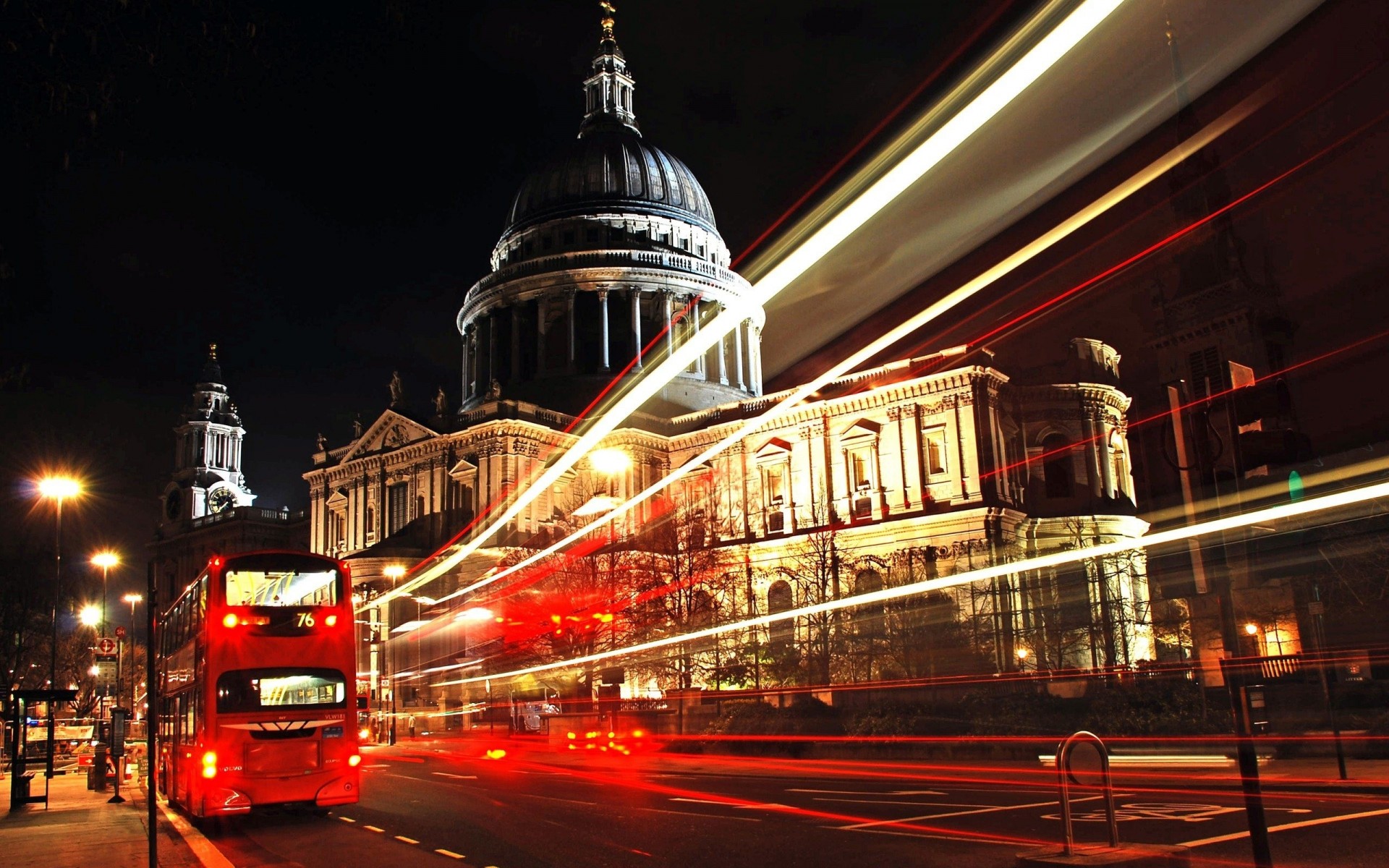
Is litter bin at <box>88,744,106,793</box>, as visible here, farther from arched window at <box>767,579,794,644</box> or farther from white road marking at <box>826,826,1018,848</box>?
arched window at <box>767,579,794,644</box>

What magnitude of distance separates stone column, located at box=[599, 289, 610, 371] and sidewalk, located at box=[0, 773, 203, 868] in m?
62.1

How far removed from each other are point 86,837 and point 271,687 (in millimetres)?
3456

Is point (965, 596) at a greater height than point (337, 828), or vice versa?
point (965, 596)

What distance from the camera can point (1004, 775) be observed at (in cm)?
2269

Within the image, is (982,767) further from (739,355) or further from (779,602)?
(739,355)

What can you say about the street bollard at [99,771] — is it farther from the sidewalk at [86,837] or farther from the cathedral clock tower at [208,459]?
the cathedral clock tower at [208,459]

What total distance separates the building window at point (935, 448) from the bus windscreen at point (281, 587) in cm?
4730

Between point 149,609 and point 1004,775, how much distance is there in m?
16.1

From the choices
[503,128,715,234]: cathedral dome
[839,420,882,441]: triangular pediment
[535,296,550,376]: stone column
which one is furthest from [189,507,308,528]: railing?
[839,420,882,441]: triangular pediment

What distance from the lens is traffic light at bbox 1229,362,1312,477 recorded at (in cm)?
852

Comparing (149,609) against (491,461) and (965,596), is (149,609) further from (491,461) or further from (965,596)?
(491,461)

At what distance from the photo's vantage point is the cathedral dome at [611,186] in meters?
97.8

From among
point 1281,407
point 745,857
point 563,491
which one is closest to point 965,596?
point 563,491

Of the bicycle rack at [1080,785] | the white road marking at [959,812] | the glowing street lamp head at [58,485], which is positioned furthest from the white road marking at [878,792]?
the glowing street lamp head at [58,485]
